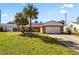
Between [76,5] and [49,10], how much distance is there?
0.43m

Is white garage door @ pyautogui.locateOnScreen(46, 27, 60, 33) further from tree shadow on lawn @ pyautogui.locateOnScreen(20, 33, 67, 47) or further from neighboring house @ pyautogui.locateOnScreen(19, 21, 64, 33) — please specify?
tree shadow on lawn @ pyautogui.locateOnScreen(20, 33, 67, 47)

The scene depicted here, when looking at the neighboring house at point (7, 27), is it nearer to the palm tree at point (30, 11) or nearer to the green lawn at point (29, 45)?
the green lawn at point (29, 45)

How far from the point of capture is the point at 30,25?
33.2 feet

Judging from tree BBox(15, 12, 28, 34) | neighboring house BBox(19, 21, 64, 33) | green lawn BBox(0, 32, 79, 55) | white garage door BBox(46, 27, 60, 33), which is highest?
tree BBox(15, 12, 28, 34)

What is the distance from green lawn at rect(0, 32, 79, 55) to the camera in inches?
395

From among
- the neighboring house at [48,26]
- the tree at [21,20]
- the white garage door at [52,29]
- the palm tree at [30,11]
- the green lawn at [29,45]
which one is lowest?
the green lawn at [29,45]

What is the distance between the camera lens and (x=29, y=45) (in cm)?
1008

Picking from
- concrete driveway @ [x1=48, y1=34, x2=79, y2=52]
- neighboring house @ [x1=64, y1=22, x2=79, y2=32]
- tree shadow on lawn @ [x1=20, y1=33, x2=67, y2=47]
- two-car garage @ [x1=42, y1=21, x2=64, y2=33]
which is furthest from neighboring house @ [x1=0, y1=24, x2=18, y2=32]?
neighboring house @ [x1=64, y1=22, x2=79, y2=32]

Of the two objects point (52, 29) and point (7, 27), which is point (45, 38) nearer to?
point (52, 29)

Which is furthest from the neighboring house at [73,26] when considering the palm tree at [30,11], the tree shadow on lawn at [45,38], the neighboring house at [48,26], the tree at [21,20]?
the tree at [21,20]

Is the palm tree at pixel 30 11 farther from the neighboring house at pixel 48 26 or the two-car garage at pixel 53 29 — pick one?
the two-car garage at pixel 53 29

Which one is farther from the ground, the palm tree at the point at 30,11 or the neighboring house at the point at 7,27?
the palm tree at the point at 30,11

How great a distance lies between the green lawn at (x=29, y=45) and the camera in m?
10.0

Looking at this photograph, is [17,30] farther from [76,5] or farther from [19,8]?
[76,5]
